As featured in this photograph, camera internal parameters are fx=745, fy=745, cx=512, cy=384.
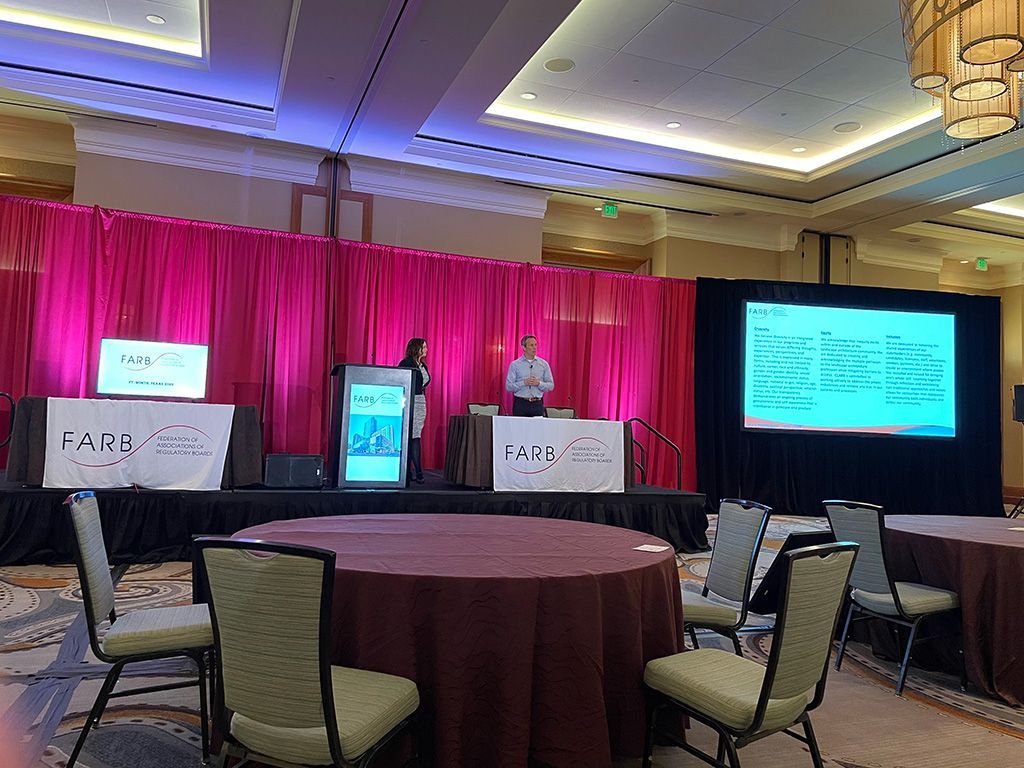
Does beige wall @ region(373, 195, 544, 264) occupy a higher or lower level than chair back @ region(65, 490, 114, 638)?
higher

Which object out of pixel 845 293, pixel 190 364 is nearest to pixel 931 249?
pixel 845 293

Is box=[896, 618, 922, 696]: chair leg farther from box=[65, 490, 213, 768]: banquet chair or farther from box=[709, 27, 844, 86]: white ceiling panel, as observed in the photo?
box=[709, 27, 844, 86]: white ceiling panel

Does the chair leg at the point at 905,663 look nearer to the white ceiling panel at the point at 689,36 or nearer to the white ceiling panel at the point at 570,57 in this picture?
the white ceiling panel at the point at 689,36

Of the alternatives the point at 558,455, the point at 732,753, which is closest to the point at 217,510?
the point at 558,455

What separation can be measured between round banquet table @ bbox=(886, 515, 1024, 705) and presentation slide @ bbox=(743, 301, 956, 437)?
544cm

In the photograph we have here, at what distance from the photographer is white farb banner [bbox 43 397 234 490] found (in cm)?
485

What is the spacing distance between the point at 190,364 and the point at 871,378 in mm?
7655

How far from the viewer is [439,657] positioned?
2.00 metres

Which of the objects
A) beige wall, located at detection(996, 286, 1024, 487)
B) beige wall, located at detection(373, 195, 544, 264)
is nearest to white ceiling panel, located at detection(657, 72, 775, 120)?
beige wall, located at detection(373, 195, 544, 264)

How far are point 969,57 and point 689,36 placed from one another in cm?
261

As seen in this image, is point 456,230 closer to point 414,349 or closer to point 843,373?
point 414,349

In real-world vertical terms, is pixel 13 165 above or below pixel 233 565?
above

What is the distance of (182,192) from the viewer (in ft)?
25.0

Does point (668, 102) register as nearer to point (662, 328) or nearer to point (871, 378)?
point (662, 328)
